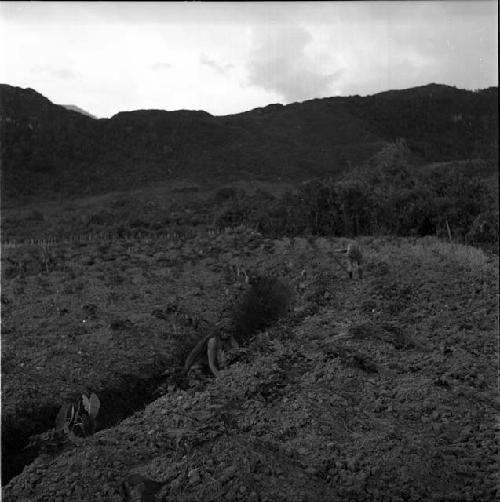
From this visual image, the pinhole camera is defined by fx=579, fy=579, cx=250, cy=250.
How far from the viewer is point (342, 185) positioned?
813 inches

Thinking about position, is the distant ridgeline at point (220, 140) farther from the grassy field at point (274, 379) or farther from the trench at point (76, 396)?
the trench at point (76, 396)

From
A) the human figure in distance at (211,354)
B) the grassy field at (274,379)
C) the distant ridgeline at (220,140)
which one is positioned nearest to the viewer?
the grassy field at (274,379)

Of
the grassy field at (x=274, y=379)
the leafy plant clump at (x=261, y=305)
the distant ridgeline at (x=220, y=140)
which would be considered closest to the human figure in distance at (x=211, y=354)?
the grassy field at (x=274, y=379)

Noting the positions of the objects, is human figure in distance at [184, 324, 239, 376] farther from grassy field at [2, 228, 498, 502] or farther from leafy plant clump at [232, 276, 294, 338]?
leafy plant clump at [232, 276, 294, 338]

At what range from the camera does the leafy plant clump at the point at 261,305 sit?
8.72 metres

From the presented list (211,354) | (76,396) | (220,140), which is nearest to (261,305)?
(211,354)

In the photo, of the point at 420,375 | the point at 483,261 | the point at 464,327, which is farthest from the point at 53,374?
the point at 483,261

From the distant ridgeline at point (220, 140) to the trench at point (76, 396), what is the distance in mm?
29963

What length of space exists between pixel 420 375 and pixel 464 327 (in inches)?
68.7

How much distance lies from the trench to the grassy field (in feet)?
0.08

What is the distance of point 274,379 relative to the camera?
5750 mm

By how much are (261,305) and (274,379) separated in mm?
3793

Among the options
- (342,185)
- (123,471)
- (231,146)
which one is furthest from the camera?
(231,146)

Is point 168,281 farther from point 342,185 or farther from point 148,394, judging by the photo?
point 342,185
